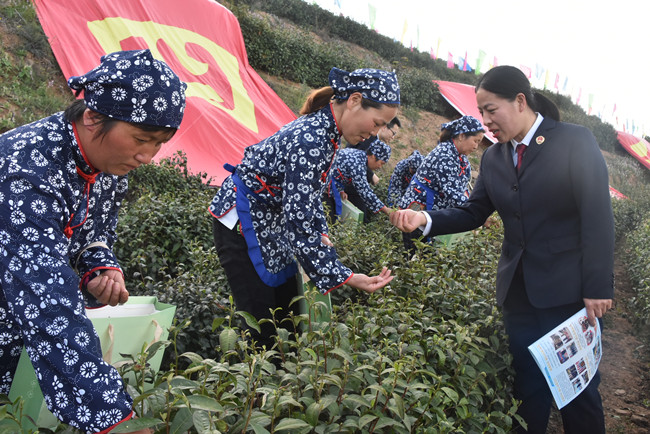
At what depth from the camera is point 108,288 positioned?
1.60 m

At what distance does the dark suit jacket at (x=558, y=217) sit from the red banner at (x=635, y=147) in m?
30.3

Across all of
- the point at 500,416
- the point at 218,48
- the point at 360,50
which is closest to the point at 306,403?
the point at 500,416

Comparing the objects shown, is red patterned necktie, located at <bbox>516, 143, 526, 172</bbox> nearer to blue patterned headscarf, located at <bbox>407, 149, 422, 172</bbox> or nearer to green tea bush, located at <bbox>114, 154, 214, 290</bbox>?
green tea bush, located at <bbox>114, 154, 214, 290</bbox>

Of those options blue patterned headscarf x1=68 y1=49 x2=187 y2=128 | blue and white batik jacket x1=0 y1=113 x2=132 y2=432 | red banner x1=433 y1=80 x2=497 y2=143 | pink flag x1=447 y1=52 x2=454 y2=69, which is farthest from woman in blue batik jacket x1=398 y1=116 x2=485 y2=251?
pink flag x1=447 y1=52 x2=454 y2=69

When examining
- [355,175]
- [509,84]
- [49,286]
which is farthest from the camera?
[355,175]

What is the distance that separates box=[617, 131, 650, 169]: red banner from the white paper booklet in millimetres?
30491

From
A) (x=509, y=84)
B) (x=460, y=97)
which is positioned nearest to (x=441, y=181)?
(x=509, y=84)

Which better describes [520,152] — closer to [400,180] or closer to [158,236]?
[158,236]

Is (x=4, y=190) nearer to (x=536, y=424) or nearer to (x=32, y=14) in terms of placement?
(x=536, y=424)

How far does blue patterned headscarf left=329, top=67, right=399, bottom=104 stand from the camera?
212 centimetres

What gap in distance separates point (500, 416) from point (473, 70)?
88.0 feet

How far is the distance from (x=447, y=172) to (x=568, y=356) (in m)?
2.43

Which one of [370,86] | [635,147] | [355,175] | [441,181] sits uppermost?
[370,86]

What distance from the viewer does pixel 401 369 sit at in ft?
5.04
